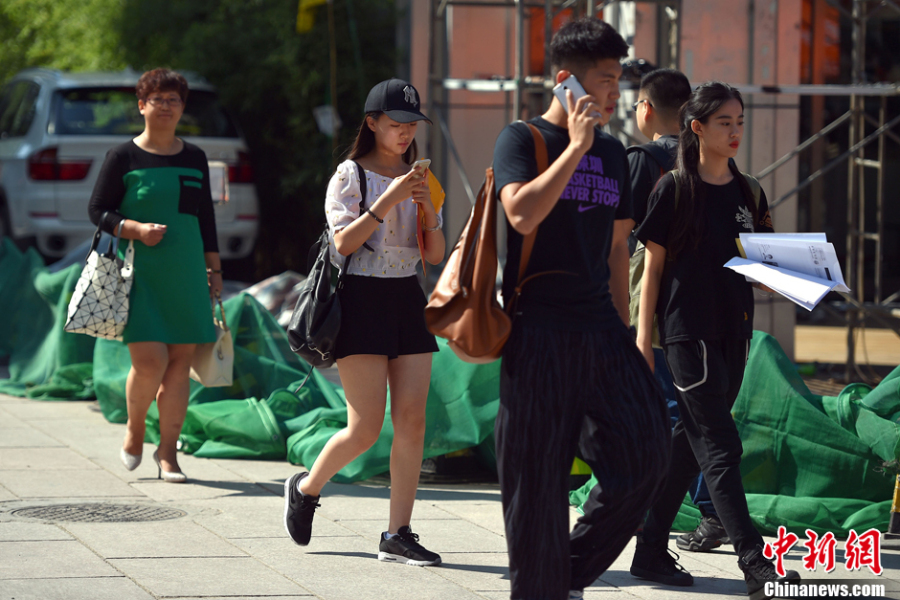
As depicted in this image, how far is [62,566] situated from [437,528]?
1.56m

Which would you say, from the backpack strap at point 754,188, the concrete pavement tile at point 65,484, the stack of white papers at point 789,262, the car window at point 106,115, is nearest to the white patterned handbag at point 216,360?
the concrete pavement tile at point 65,484

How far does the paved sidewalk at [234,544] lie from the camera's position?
172 inches

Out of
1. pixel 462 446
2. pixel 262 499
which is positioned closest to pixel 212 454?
pixel 262 499

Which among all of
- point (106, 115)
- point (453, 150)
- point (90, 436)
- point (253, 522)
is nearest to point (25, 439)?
point (90, 436)

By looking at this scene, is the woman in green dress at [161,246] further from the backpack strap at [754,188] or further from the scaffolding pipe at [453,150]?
the scaffolding pipe at [453,150]

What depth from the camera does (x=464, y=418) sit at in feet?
20.1

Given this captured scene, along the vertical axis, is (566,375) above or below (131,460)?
above

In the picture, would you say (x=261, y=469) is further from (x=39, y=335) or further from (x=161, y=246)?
(x=39, y=335)

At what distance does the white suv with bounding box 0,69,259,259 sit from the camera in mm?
11375

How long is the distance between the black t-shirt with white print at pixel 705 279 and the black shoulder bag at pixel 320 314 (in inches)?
42.8

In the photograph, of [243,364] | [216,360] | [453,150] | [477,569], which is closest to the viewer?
[477,569]

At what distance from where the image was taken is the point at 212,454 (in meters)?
6.84

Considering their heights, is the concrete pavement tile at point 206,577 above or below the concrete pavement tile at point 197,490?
above

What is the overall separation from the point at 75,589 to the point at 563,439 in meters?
1.82
